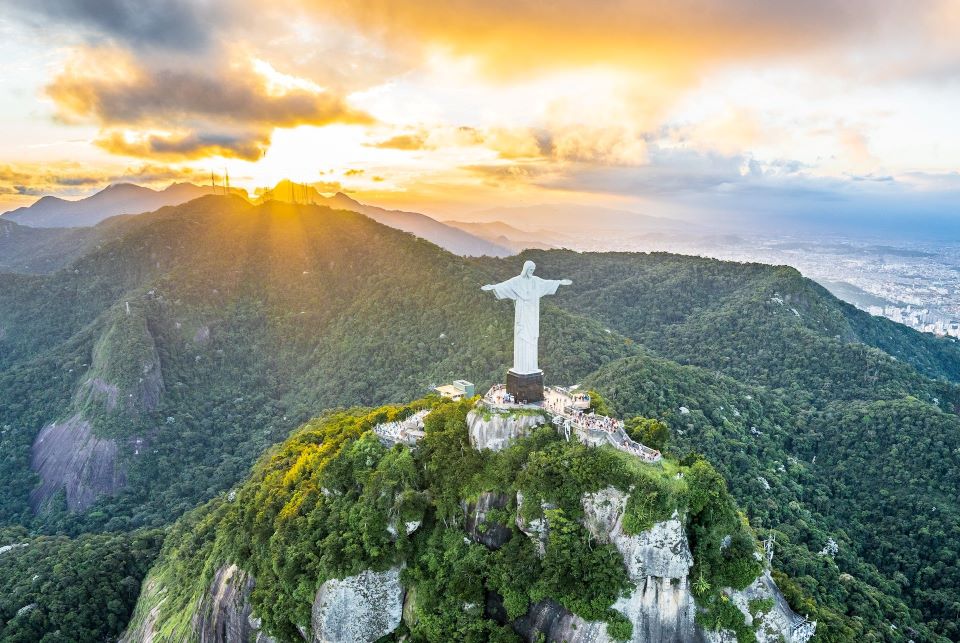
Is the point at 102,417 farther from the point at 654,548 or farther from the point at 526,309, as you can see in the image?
the point at 654,548

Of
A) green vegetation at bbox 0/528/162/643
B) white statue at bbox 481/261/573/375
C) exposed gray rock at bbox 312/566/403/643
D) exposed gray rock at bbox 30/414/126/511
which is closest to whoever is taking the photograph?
exposed gray rock at bbox 312/566/403/643

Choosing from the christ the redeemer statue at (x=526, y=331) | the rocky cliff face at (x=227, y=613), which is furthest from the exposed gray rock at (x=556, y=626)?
the rocky cliff face at (x=227, y=613)

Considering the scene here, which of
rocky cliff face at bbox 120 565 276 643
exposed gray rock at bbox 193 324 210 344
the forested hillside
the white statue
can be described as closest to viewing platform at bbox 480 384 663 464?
the white statue

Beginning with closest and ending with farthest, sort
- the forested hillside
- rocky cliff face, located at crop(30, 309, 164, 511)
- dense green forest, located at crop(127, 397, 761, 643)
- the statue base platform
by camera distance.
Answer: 1. dense green forest, located at crop(127, 397, 761, 643)
2. the statue base platform
3. rocky cliff face, located at crop(30, 309, 164, 511)
4. the forested hillside

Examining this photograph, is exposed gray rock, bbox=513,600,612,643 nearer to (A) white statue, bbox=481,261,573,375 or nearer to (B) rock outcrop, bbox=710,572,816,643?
(B) rock outcrop, bbox=710,572,816,643

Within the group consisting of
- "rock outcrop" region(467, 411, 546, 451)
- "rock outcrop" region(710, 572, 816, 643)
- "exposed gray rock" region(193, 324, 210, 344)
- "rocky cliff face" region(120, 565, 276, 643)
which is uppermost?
"rock outcrop" region(467, 411, 546, 451)

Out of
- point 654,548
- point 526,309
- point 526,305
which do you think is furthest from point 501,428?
point 654,548

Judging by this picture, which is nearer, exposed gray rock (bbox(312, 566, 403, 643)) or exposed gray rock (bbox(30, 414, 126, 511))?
exposed gray rock (bbox(312, 566, 403, 643))

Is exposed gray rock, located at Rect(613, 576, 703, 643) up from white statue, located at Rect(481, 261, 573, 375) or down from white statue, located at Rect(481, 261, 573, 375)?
down


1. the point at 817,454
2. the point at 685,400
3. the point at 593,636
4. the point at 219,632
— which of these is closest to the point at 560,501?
the point at 593,636
